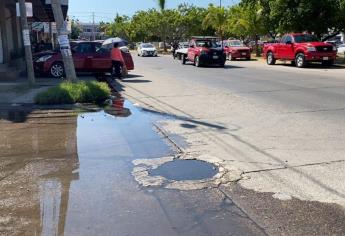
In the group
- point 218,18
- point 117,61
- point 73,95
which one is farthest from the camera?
point 218,18

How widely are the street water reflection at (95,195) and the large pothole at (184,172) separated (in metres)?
0.18

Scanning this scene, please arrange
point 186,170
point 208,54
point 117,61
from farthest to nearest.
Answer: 1. point 208,54
2. point 117,61
3. point 186,170

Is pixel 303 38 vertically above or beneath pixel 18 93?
above

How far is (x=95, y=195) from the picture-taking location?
217 inches

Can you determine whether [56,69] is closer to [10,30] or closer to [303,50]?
[10,30]

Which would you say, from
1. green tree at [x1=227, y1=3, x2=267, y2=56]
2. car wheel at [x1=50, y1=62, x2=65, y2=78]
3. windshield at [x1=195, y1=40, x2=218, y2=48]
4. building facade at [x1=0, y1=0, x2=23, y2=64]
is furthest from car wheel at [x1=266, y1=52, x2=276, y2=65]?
building facade at [x1=0, y1=0, x2=23, y2=64]

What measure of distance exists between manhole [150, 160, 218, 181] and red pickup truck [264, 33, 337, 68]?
2082 centimetres

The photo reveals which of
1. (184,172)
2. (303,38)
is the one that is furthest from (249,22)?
(184,172)

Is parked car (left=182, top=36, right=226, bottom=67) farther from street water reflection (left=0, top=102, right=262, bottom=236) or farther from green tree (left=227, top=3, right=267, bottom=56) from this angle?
street water reflection (left=0, top=102, right=262, bottom=236)

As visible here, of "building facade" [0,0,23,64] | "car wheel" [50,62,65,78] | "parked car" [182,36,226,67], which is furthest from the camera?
"parked car" [182,36,226,67]

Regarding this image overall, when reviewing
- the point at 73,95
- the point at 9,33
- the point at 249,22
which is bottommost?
the point at 73,95

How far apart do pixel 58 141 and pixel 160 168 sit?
101 inches

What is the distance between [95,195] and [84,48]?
1666 cm

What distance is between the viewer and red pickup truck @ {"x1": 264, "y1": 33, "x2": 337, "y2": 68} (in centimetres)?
2609
